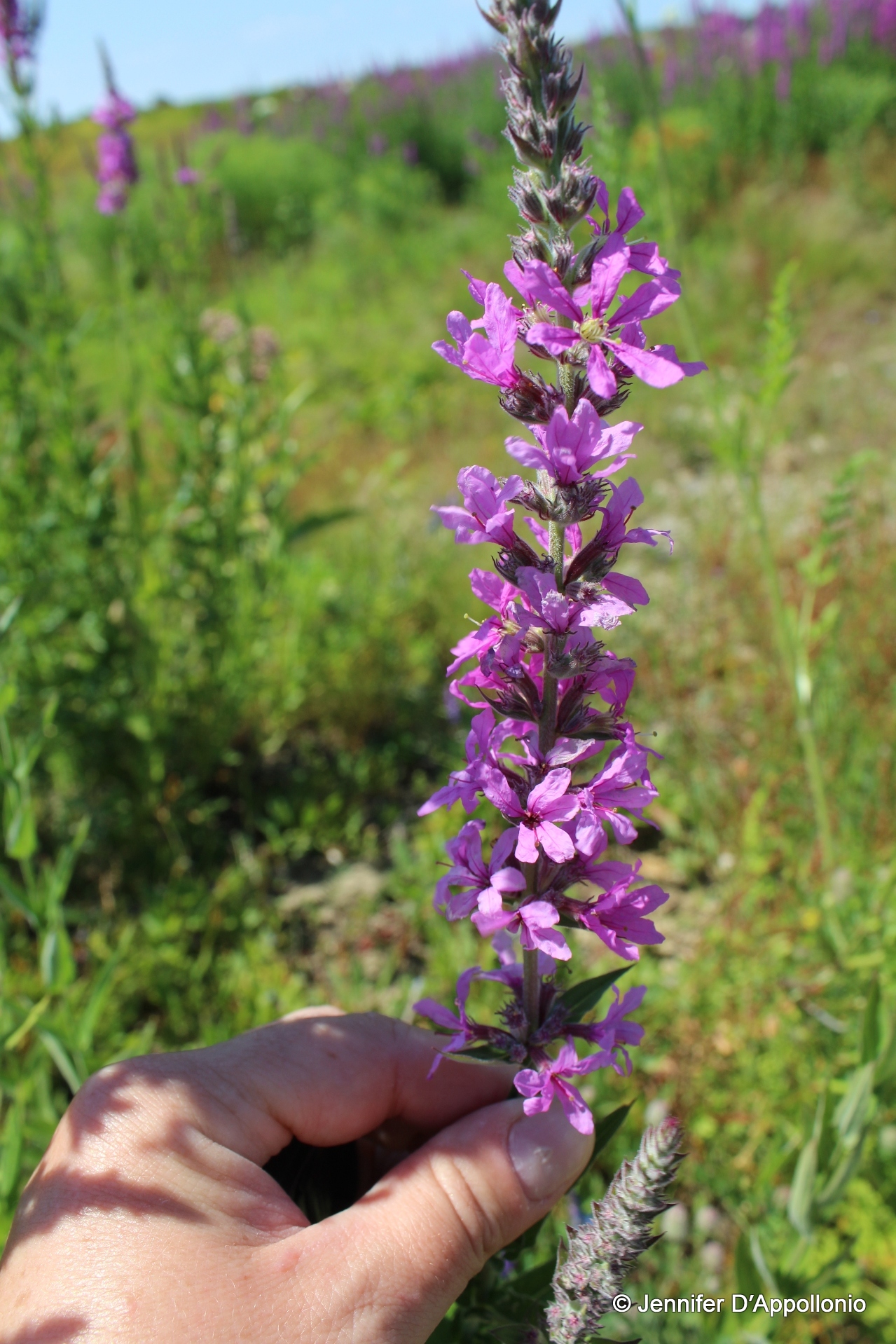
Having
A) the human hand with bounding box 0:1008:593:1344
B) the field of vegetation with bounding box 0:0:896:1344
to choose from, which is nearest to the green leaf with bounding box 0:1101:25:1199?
the field of vegetation with bounding box 0:0:896:1344

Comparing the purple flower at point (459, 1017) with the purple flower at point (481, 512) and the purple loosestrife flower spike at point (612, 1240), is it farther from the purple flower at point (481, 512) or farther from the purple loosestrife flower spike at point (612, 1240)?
the purple flower at point (481, 512)

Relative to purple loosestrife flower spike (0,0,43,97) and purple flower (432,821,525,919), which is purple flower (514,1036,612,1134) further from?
purple loosestrife flower spike (0,0,43,97)

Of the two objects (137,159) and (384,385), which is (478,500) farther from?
(384,385)

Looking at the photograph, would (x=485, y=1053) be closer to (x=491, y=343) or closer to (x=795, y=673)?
(x=491, y=343)

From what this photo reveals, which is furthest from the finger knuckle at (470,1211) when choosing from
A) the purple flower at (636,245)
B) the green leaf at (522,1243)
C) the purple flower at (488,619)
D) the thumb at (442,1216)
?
the purple flower at (636,245)

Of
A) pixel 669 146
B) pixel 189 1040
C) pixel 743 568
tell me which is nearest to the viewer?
pixel 189 1040

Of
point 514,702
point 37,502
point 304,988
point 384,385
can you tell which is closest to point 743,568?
point 304,988
